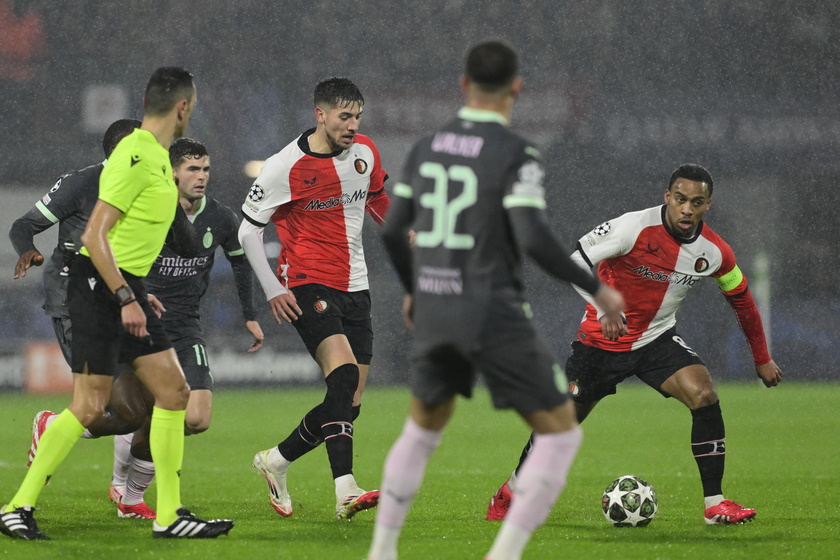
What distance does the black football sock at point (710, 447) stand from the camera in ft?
17.4

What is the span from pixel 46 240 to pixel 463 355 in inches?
445

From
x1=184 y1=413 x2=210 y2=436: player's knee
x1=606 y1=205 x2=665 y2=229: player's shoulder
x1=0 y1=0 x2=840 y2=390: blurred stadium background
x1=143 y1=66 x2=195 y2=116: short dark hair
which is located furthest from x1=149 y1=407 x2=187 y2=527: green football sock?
x1=0 y1=0 x2=840 y2=390: blurred stadium background

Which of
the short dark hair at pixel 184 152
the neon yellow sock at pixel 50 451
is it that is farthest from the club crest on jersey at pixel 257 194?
the neon yellow sock at pixel 50 451

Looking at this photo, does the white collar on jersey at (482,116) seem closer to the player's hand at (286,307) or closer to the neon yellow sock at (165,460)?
the neon yellow sock at (165,460)

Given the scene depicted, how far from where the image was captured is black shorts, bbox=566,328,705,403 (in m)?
5.55

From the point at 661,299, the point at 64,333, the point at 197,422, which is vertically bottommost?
the point at 197,422

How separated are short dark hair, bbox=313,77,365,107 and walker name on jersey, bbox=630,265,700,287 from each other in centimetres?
162

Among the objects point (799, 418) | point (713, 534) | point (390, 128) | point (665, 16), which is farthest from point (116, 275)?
point (665, 16)

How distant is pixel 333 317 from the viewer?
5.57 metres

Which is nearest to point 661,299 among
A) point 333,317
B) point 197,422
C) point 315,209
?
point 333,317

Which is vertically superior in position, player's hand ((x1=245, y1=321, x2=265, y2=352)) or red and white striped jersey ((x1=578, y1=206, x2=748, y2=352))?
red and white striped jersey ((x1=578, y1=206, x2=748, y2=352))

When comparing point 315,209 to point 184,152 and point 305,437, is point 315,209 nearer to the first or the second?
point 184,152

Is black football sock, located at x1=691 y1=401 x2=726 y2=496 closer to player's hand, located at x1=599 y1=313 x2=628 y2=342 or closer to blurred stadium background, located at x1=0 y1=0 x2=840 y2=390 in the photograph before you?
player's hand, located at x1=599 y1=313 x2=628 y2=342

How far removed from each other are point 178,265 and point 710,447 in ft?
9.48
